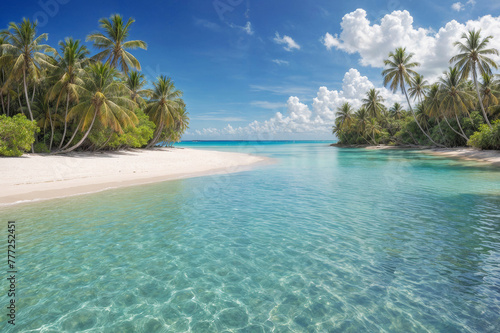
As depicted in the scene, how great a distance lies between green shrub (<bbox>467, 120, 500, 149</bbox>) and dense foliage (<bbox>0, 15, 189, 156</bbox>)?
41135 millimetres

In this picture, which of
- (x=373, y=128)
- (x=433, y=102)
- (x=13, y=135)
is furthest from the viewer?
(x=373, y=128)

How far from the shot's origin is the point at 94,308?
376 centimetres

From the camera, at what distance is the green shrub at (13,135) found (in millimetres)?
17531

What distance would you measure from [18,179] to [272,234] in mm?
14561

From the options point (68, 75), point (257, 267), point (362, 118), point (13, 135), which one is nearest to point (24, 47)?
point (68, 75)

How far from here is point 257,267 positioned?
5.09 metres

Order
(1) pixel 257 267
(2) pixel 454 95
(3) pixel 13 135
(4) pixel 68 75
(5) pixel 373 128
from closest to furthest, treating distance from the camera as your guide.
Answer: (1) pixel 257 267 < (3) pixel 13 135 < (4) pixel 68 75 < (2) pixel 454 95 < (5) pixel 373 128

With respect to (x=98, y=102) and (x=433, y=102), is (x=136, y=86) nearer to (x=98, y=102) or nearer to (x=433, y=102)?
(x=98, y=102)

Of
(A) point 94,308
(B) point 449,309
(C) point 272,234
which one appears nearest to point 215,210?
(C) point 272,234

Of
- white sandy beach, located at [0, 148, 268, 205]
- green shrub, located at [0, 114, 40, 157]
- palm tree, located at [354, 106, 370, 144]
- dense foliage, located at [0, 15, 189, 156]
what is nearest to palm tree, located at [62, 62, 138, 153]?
dense foliage, located at [0, 15, 189, 156]

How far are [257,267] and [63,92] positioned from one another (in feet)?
84.5

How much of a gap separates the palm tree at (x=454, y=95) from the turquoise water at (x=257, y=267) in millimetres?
36811

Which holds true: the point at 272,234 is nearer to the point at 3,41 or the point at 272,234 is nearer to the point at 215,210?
the point at 215,210

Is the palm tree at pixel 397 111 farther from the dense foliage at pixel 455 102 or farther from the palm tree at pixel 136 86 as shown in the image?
the palm tree at pixel 136 86
